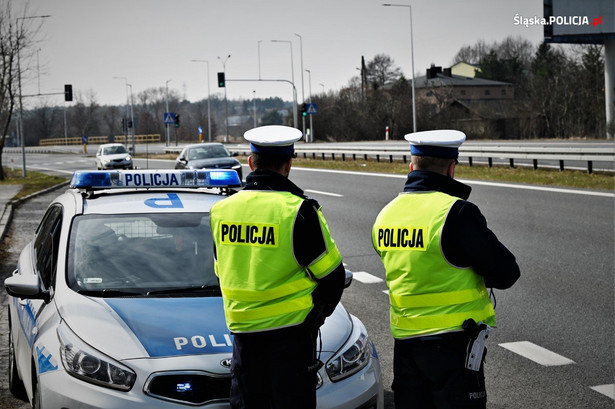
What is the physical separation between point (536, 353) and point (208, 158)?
2214 centimetres

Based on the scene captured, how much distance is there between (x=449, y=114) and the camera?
82.8 metres

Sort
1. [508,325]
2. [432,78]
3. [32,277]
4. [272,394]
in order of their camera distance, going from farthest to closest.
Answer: [432,78] < [508,325] < [32,277] < [272,394]

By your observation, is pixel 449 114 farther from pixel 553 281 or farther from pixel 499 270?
pixel 499 270

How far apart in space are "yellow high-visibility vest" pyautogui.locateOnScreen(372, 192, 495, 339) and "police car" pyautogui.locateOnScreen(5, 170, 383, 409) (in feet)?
2.63

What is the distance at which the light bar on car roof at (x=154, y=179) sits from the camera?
5.70 m

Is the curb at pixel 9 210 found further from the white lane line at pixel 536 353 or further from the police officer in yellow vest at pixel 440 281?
the police officer in yellow vest at pixel 440 281

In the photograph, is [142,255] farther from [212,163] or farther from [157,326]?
[212,163]

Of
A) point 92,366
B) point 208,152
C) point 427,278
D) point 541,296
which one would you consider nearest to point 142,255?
point 92,366

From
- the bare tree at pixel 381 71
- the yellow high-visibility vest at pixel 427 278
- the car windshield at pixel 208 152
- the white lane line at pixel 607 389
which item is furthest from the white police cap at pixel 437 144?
the bare tree at pixel 381 71

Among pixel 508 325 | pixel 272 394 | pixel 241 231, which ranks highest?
pixel 241 231

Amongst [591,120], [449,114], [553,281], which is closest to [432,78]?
[449,114]

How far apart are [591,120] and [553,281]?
215 feet

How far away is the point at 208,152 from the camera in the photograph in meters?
28.7

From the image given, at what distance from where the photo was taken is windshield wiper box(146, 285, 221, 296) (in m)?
4.86
